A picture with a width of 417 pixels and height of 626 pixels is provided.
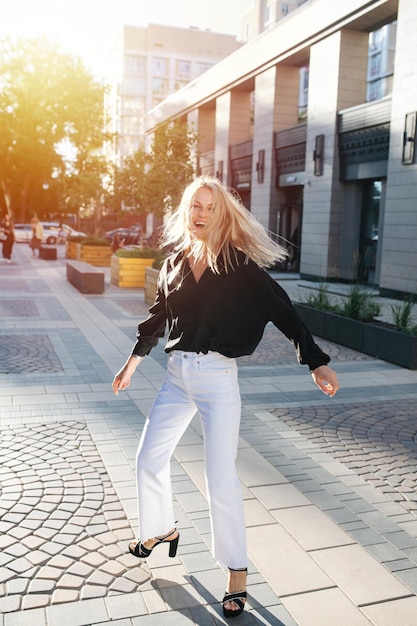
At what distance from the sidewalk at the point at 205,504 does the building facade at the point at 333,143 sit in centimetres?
737

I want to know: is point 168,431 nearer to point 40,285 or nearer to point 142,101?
point 40,285

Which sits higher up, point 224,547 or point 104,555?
point 224,547

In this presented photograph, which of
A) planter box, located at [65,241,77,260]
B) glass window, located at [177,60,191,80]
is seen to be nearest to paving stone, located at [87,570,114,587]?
planter box, located at [65,241,77,260]

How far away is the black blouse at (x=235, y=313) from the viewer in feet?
9.56

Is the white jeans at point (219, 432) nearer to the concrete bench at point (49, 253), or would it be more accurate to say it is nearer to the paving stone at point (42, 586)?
the paving stone at point (42, 586)

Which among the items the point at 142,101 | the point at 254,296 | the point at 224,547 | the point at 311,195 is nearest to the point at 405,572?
the point at 224,547

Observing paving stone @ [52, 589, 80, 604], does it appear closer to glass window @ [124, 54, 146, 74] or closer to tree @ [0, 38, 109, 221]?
tree @ [0, 38, 109, 221]

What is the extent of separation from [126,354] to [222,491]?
621 cm

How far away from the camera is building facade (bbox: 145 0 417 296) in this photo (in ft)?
54.7

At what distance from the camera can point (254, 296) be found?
9.73 feet

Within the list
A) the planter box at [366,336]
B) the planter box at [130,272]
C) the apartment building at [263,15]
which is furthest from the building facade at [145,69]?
the planter box at [366,336]

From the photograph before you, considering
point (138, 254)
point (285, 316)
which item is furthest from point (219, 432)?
point (138, 254)

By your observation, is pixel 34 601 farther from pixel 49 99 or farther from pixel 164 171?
pixel 49 99

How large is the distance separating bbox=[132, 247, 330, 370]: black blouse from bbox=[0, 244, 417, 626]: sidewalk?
1.18 meters
